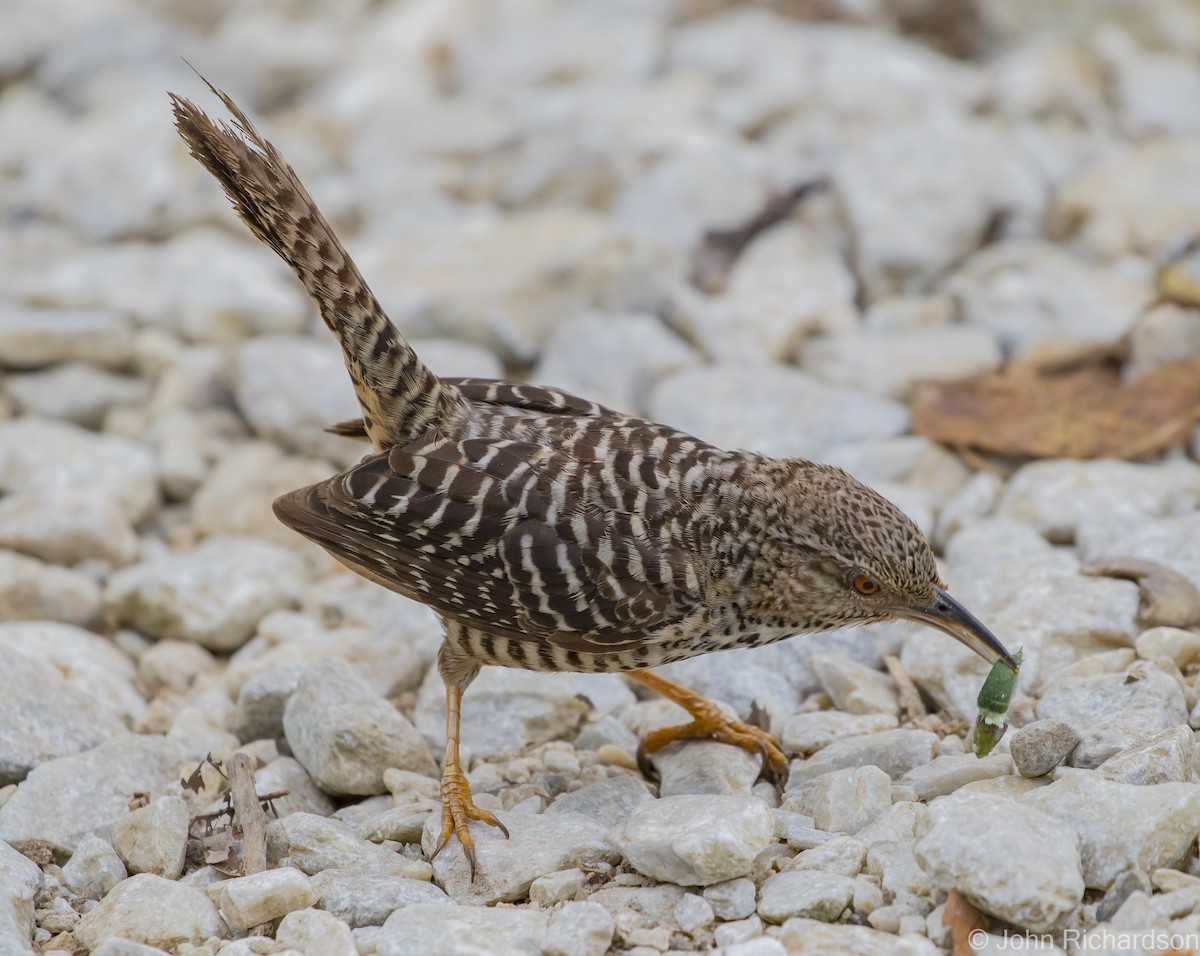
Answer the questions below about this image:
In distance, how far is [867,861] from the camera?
385cm

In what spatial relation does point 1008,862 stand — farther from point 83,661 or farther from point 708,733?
point 83,661

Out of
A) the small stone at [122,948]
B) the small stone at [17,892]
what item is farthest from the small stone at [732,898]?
the small stone at [17,892]

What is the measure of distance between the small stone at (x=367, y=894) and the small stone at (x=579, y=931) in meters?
0.37

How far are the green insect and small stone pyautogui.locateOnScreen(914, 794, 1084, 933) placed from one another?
0.57m

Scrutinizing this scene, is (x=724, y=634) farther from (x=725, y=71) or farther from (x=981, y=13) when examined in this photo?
(x=981, y=13)

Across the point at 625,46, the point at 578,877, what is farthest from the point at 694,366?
the point at 625,46

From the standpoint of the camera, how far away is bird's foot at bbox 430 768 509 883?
4.12 m

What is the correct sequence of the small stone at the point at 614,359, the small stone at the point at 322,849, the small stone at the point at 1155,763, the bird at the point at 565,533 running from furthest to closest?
the small stone at the point at 614,359 < the bird at the point at 565,533 < the small stone at the point at 322,849 < the small stone at the point at 1155,763

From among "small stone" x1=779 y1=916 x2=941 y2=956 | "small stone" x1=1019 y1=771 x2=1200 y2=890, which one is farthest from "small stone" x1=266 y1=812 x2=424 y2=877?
"small stone" x1=1019 y1=771 x2=1200 y2=890

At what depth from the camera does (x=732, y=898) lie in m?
3.76

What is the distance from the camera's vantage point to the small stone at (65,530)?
6.04 m

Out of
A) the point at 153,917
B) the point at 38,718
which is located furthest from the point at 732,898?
the point at 38,718

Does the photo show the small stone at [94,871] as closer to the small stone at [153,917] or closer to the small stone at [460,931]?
the small stone at [153,917]

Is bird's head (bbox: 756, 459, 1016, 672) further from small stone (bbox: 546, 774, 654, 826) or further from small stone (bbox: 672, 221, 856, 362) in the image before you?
small stone (bbox: 672, 221, 856, 362)
